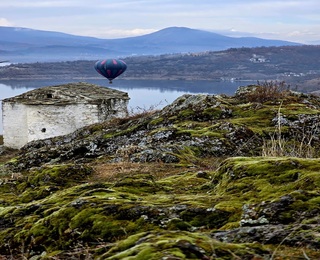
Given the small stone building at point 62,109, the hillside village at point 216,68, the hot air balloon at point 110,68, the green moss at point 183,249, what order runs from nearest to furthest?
the green moss at point 183,249 → the small stone building at point 62,109 → the hot air balloon at point 110,68 → the hillside village at point 216,68

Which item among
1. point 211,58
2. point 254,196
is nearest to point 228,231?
point 254,196

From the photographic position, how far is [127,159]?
8445 millimetres

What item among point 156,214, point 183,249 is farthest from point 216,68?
point 183,249

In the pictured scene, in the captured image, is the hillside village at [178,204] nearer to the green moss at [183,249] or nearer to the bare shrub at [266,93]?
the green moss at [183,249]

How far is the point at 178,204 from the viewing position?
4160mm

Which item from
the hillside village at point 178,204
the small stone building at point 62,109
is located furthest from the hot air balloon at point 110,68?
the hillside village at point 178,204

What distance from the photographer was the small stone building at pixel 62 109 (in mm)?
25953

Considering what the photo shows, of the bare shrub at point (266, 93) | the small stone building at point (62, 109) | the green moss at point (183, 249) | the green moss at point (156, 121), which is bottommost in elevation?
the small stone building at point (62, 109)

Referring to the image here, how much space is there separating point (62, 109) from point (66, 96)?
2.57 ft

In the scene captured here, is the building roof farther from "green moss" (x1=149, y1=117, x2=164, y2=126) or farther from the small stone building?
"green moss" (x1=149, y1=117, x2=164, y2=126)

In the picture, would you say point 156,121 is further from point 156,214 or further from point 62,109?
point 62,109

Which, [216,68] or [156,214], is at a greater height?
[156,214]

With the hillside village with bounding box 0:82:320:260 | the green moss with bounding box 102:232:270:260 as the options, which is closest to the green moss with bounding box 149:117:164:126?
the hillside village with bounding box 0:82:320:260

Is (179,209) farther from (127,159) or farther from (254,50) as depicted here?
(254,50)
